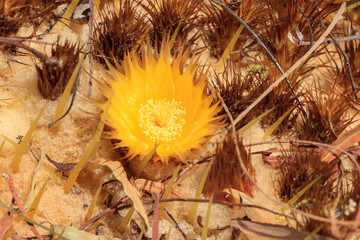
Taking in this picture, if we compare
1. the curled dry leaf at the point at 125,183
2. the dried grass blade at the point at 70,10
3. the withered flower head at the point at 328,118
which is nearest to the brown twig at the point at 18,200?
the curled dry leaf at the point at 125,183

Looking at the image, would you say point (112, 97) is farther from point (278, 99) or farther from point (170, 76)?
point (278, 99)

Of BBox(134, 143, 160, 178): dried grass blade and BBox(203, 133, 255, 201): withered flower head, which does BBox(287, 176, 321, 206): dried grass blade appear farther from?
BBox(134, 143, 160, 178): dried grass blade

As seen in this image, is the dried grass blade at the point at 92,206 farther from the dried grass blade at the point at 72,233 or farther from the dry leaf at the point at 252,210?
the dry leaf at the point at 252,210

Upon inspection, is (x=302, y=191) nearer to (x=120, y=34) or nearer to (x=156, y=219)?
(x=156, y=219)

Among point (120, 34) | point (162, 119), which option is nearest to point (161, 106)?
point (162, 119)

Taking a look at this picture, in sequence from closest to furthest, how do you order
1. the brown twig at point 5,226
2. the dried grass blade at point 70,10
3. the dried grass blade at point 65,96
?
1. the brown twig at point 5,226
2. the dried grass blade at point 65,96
3. the dried grass blade at point 70,10

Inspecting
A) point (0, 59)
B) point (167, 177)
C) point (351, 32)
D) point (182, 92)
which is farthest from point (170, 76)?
point (351, 32)

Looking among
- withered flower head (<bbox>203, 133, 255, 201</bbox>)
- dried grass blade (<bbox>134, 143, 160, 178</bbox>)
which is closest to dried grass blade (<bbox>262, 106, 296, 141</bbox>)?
withered flower head (<bbox>203, 133, 255, 201</bbox>)
